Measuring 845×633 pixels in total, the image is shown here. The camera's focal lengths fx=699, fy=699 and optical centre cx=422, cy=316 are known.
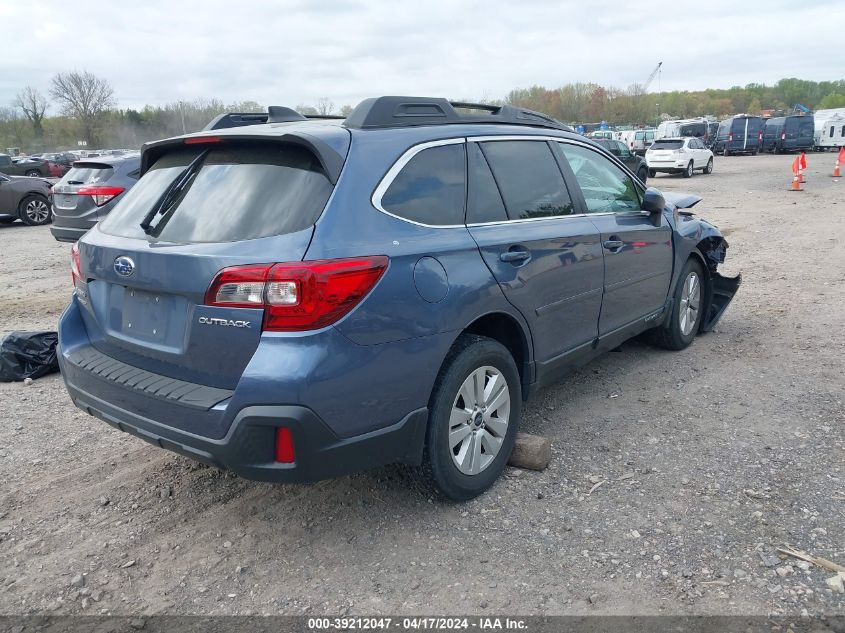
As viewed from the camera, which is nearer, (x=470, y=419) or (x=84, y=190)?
(x=470, y=419)

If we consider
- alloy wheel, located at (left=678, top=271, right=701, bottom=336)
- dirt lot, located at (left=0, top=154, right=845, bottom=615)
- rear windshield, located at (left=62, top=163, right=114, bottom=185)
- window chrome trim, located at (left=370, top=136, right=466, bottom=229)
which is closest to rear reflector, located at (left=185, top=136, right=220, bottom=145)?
window chrome trim, located at (left=370, top=136, right=466, bottom=229)

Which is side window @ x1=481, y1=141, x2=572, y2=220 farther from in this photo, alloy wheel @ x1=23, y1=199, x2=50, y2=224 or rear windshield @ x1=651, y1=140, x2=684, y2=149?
rear windshield @ x1=651, y1=140, x2=684, y2=149

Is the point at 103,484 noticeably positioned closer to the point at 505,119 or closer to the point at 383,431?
the point at 383,431

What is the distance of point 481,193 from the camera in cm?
353

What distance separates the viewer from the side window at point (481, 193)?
11.3ft

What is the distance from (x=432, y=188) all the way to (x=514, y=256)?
1.82 ft

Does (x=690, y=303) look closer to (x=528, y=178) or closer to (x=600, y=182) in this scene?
(x=600, y=182)

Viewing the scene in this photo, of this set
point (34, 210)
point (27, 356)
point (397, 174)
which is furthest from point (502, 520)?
point (34, 210)

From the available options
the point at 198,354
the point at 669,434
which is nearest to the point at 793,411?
the point at 669,434

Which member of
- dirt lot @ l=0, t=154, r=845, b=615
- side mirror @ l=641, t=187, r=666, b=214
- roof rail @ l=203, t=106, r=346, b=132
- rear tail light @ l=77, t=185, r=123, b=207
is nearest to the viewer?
dirt lot @ l=0, t=154, r=845, b=615

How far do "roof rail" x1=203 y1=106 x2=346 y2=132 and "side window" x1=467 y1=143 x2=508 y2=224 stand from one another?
34.2 inches

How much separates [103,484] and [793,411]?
13.5 feet

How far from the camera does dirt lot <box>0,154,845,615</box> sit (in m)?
2.79

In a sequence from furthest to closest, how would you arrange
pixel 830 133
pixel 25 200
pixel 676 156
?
1. pixel 830 133
2. pixel 676 156
3. pixel 25 200
